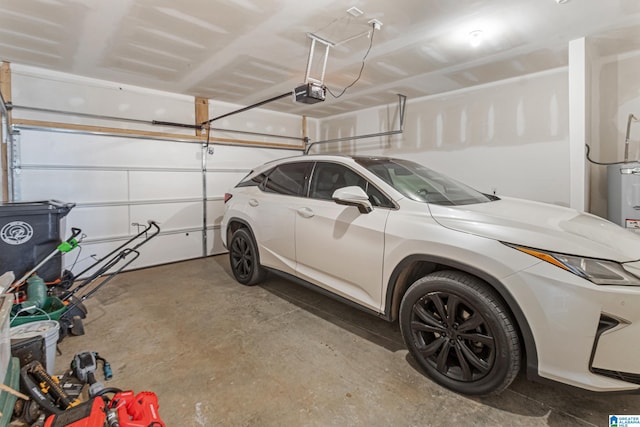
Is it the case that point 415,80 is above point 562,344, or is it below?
above

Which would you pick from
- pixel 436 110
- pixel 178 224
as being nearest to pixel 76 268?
pixel 178 224

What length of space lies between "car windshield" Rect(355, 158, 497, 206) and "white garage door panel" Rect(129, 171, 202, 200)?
359 centimetres

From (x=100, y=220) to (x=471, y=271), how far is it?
15.7 ft

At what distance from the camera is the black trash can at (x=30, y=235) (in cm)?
268

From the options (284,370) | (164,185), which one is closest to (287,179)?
(284,370)

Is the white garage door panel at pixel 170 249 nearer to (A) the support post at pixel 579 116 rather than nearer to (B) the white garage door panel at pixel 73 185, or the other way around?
(B) the white garage door panel at pixel 73 185

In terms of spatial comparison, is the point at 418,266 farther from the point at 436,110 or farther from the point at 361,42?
the point at 436,110

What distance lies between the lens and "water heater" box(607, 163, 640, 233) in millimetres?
3090

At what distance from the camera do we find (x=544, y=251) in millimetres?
1501

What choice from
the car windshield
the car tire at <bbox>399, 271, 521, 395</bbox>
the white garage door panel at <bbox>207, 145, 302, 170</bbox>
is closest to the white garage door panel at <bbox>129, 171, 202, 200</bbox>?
the white garage door panel at <bbox>207, 145, 302, 170</bbox>

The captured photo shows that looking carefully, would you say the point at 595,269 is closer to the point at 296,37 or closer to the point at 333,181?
the point at 333,181

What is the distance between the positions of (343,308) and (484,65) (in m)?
3.47

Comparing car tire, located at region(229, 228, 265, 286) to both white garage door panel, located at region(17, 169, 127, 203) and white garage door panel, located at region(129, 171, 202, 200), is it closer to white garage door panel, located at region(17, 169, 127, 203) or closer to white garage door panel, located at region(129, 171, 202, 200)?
white garage door panel, located at region(129, 171, 202, 200)

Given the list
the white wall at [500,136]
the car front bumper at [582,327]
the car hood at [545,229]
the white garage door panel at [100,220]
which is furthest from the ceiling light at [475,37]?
the white garage door panel at [100,220]
